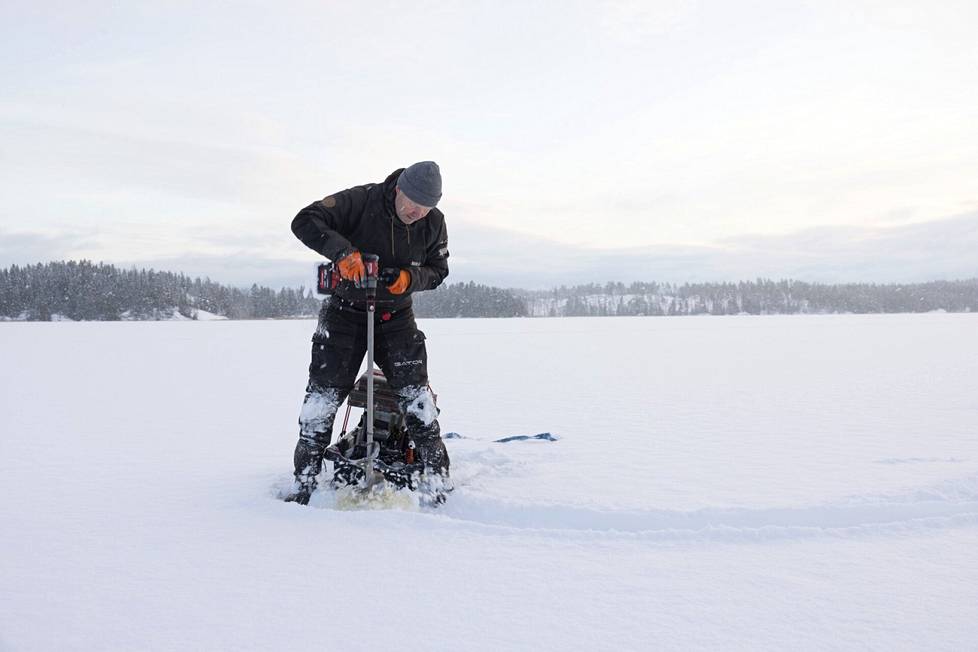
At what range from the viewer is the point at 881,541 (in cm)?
284

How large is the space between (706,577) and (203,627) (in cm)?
180

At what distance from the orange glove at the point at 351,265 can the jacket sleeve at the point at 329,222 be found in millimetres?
64

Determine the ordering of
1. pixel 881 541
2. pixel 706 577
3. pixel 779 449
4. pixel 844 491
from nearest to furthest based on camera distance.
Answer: pixel 706 577, pixel 881 541, pixel 844 491, pixel 779 449

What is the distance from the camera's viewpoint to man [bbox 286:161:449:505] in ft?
11.8

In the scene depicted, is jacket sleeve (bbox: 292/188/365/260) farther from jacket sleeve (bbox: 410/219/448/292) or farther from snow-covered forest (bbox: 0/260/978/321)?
snow-covered forest (bbox: 0/260/978/321)

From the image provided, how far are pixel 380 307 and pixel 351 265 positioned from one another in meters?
0.50

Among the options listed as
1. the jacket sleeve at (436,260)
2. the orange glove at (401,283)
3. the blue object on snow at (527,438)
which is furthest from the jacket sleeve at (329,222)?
the blue object on snow at (527,438)

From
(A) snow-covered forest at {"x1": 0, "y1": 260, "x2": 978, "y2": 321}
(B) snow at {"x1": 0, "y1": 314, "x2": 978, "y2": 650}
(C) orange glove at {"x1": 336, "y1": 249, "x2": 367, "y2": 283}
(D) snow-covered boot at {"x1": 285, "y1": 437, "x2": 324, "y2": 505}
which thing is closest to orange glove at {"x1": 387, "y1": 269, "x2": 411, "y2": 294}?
(C) orange glove at {"x1": 336, "y1": 249, "x2": 367, "y2": 283}

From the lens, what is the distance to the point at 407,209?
371cm

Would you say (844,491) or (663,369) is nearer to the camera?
(844,491)

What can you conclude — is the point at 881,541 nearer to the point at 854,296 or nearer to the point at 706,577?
the point at 706,577

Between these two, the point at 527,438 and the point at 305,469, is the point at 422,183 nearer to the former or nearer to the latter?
the point at 305,469

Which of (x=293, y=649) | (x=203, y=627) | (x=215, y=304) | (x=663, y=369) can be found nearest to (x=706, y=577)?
(x=293, y=649)

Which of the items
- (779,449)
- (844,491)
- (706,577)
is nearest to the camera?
(706,577)
